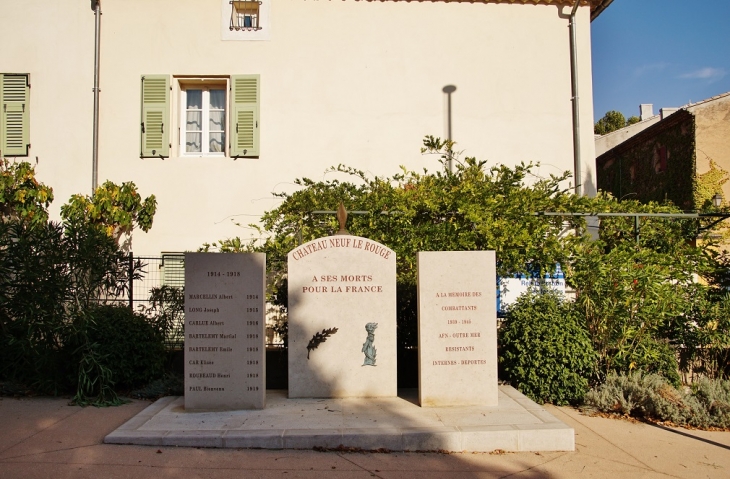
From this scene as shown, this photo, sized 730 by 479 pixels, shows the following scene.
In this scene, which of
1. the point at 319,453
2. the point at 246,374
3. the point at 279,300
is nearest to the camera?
the point at 319,453

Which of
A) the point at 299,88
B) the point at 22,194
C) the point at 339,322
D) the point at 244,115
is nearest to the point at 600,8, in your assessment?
the point at 299,88

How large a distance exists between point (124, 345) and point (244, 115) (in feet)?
17.1

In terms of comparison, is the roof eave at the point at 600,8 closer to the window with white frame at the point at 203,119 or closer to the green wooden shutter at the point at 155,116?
the window with white frame at the point at 203,119

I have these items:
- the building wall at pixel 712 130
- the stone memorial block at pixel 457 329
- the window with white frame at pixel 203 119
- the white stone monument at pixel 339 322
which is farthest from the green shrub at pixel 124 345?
the building wall at pixel 712 130

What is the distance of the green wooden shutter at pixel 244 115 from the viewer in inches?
439

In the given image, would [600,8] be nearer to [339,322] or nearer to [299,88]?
[299,88]

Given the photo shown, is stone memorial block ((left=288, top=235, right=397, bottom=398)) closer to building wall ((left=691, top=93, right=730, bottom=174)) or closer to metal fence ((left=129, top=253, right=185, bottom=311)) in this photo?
metal fence ((left=129, top=253, right=185, bottom=311))

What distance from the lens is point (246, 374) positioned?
660 cm

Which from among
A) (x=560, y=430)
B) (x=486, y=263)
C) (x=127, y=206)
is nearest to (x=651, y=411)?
(x=560, y=430)

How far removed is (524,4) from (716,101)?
9555 mm

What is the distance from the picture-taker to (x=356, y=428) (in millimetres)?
5852

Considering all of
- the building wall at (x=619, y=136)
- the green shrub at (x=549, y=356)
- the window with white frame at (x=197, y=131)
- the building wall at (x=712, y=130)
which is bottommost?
the green shrub at (x=549, y=356)

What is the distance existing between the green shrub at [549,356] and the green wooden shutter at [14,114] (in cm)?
949

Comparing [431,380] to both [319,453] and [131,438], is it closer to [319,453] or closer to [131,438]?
[319,453]
